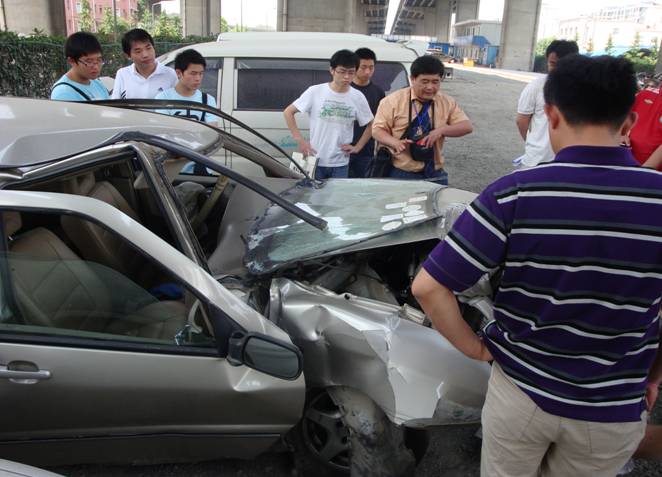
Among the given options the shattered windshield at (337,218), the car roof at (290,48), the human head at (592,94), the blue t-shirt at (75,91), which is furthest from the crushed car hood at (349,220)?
the car roof at (290,48)

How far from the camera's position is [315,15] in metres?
34.9

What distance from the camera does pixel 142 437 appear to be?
6.55 ft

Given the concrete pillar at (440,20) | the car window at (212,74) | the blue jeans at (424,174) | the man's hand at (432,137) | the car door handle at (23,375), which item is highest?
the concrete pillar at (440,20)

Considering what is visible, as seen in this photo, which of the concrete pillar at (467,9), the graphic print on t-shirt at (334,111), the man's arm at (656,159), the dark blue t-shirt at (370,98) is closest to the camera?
the man's arm at (656,159)

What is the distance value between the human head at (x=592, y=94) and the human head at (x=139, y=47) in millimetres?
4095

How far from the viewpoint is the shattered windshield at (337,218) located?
2268 mm

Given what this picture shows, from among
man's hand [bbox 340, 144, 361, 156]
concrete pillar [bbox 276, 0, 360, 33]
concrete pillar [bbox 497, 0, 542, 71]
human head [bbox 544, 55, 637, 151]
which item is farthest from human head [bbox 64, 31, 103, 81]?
concrete pillar [bbox 497, 0, 542, 71]

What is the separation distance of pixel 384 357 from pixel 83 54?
137 inches

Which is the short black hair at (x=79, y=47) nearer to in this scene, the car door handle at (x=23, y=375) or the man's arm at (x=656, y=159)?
the car door handle at (x=23, y=375)

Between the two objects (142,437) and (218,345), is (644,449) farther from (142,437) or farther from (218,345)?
(142,437)

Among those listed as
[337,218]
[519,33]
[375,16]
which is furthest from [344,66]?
[375,16]

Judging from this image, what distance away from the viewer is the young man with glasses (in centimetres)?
459

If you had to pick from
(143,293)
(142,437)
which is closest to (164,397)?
(142,437)

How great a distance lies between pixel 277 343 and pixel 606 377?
990 millimetres
